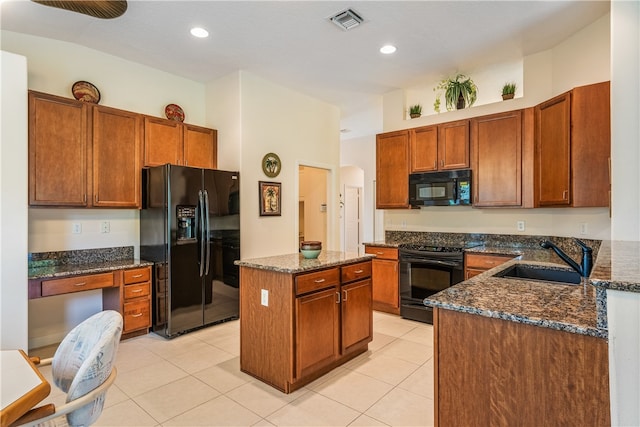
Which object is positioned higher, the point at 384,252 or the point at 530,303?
the point at 530,303

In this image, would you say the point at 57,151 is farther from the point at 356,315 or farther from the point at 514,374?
the point at 514,374

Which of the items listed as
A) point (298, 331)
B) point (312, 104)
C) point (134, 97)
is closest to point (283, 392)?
point (298, 331)

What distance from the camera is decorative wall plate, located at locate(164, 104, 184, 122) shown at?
4371 millimetres

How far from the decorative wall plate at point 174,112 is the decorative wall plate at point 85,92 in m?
0.77

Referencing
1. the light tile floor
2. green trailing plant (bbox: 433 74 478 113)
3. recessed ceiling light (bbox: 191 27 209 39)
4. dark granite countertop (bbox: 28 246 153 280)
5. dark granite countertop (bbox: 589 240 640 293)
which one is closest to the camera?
dark granite countertop (bbox: 589 240 640 293)

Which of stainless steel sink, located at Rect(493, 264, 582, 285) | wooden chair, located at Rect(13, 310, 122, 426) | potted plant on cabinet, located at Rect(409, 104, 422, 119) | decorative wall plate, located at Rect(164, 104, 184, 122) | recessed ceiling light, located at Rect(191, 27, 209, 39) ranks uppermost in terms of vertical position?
recessed ceiling light, located at Rect(191, 27, 209, 39)

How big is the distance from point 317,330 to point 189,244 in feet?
6.10

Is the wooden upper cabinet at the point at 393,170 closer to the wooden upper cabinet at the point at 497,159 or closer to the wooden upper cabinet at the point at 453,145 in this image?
the wooden upper cabinet at the point at 453,145

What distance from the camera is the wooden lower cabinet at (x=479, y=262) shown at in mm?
3637

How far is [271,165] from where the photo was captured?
4.71 metres

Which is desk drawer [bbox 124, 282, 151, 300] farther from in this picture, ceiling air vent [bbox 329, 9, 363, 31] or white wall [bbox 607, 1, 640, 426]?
white wall [bbox 607, 1, 640, 426]

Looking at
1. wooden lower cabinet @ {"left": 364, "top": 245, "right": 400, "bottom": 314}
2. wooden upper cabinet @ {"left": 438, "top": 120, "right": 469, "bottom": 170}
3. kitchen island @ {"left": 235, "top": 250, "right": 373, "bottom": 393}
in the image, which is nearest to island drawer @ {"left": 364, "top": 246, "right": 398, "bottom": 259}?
wooden lower cabinet @ {"left": 364, "top": 245, "right": 400, "bottom": 314}

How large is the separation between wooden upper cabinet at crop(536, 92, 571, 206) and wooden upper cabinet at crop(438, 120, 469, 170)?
0.75 m

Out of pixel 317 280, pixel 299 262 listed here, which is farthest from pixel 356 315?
pixel 299 262
